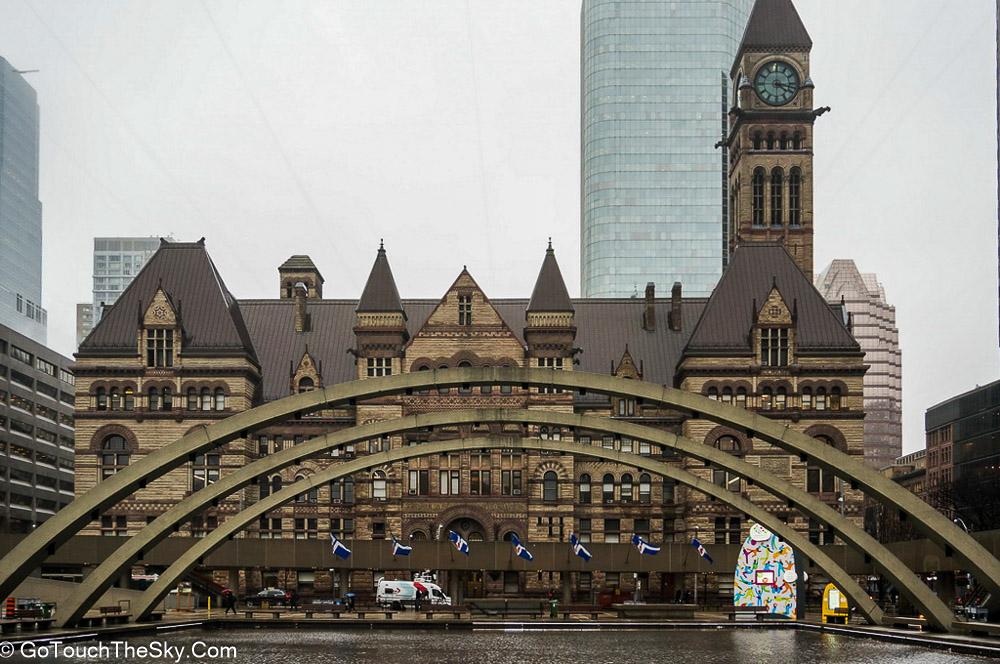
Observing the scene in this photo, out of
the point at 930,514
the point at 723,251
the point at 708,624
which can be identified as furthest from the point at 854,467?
the point at 723,251

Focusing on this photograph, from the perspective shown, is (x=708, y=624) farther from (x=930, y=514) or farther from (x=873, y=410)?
(x=873, y=410)

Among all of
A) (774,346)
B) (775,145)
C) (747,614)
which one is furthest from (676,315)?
(747,614)

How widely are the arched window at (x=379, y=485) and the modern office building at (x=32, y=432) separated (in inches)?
1339

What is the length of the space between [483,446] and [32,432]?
7233cm

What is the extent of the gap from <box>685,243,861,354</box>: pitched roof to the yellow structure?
2984 centimetres

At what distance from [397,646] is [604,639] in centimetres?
709

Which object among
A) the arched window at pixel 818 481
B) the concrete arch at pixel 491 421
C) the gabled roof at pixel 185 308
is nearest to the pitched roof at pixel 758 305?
the arched window at pixel 818 481

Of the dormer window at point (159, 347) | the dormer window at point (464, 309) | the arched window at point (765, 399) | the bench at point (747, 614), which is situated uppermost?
the dormer window at point (464, 309)

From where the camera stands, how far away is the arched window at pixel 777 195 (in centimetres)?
9506

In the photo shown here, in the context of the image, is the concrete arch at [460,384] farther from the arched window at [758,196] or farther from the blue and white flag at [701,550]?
the arched window at [758,196]

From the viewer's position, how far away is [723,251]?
161500mm

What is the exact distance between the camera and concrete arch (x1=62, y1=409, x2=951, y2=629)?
1623 inches

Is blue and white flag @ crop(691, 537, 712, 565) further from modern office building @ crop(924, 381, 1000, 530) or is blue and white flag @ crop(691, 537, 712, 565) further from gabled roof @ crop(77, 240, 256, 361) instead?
gabled roof @ crop(77, 240, 256, 361)

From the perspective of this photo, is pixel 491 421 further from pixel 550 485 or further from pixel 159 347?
pixel 159 347
